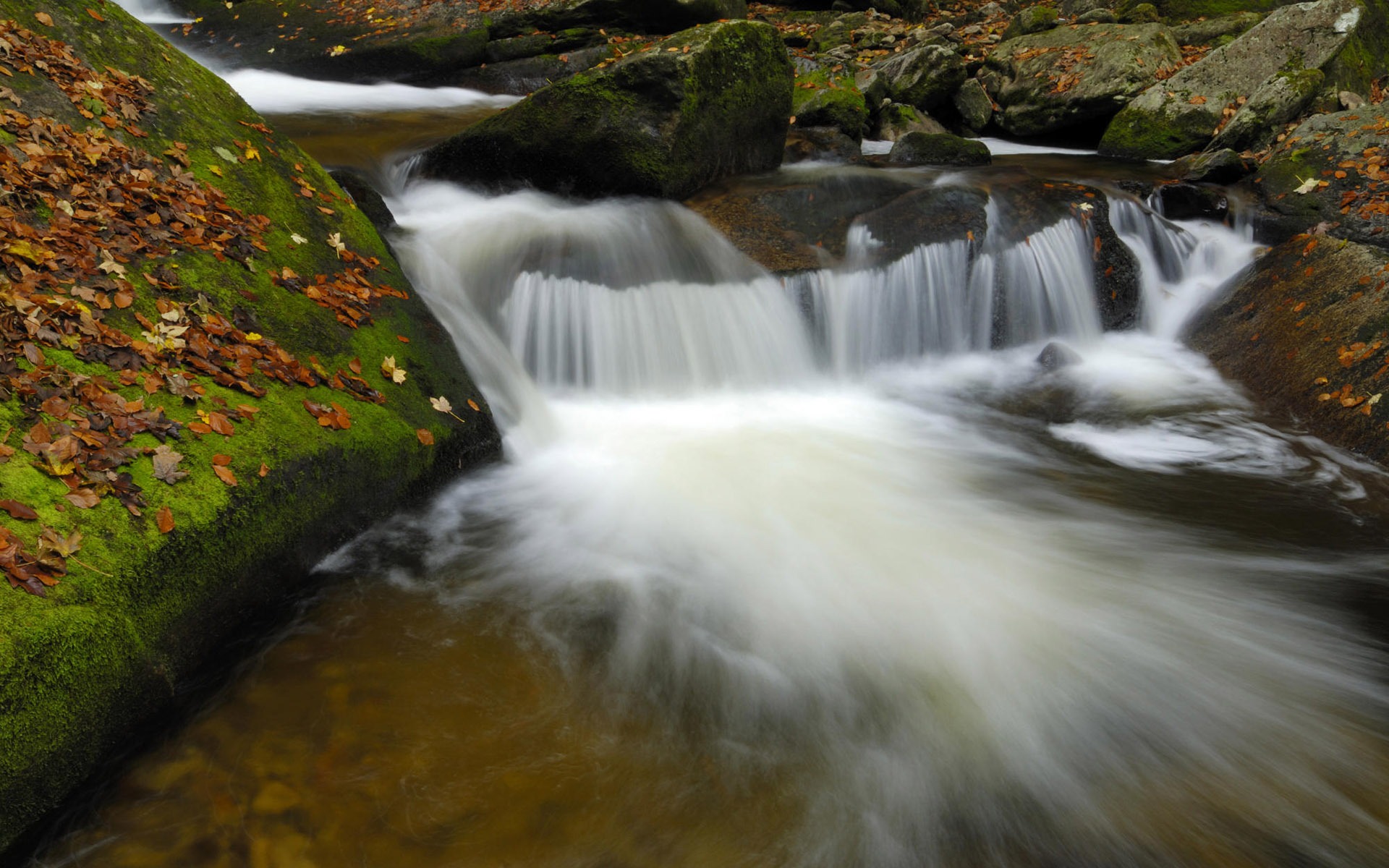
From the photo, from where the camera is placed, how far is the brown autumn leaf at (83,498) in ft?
9.49

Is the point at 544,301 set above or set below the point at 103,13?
below

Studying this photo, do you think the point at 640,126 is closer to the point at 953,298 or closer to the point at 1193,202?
the point at 953,298

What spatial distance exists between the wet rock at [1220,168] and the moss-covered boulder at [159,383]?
8984 millimetres

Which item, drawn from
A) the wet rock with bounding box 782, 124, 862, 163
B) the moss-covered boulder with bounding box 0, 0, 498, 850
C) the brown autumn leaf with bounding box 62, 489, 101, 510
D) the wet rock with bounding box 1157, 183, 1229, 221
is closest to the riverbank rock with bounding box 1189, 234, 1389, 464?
the wet rock with bounding box 1157, 183, 1229, 221

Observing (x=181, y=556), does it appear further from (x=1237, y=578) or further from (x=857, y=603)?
(x=1237, y=578)

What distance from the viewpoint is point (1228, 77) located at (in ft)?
34.8

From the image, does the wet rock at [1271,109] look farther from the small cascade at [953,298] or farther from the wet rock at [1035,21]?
the wet rock at [1035,21]

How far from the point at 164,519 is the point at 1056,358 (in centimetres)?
733

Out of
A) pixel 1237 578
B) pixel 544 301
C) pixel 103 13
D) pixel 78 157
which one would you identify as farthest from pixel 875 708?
pixel 103 13

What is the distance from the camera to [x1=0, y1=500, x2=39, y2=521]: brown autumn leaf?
2701mm

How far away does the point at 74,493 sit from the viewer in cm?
292

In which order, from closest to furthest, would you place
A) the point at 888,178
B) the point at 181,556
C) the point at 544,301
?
the point at 181,556 < the point at 544,301 < the point at 888,178

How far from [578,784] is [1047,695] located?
2190 millimetres

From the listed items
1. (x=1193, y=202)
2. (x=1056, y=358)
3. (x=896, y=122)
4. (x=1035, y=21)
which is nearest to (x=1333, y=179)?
(x=1193, y=202)
